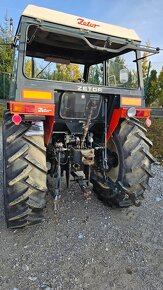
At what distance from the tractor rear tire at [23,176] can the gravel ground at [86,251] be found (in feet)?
1.18

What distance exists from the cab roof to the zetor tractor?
0.01 metres

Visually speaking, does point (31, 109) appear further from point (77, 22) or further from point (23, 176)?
point (77, 22)

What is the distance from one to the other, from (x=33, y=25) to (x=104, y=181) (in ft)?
7.64

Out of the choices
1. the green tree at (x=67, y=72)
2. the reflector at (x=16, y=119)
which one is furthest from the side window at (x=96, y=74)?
the reflector at (x=16, y=119)

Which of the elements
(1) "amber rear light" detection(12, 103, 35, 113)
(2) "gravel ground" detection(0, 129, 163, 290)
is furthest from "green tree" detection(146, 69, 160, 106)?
(1) "amber rear light" detection(12, 103, 35, 113)

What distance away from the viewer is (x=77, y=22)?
2.97 metres

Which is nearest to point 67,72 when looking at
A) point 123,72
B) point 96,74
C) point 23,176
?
point 96,74

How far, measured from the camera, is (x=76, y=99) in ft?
10.8

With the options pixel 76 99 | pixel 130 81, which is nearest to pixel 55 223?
pixel 76 99

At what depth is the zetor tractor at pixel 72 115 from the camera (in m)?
2.78

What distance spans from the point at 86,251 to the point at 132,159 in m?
1.31

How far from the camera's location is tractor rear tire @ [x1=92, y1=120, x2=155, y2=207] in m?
3.31

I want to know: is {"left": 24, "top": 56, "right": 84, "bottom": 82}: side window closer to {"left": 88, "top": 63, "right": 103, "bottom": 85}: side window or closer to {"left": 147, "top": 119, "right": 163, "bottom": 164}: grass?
{"left": 88, "top": 63, "right": 103, "bottom": 85}: side window

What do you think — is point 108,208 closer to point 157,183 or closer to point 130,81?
point 157,183
